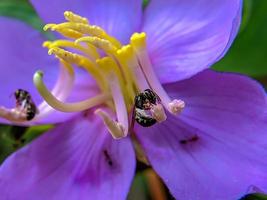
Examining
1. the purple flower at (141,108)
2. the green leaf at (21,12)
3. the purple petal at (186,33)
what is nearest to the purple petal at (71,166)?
the purple flower at (141,108)

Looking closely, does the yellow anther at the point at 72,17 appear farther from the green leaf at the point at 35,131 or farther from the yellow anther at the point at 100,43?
the green leaf at the point at 35,131

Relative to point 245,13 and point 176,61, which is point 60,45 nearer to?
point 176,61

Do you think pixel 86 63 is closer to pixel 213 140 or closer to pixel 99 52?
pixel 99 52

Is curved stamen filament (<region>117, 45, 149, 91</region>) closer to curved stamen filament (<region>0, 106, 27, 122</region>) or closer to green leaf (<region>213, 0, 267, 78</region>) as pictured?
curved stamen filament (<region>0, 106, 27, 122</region>)

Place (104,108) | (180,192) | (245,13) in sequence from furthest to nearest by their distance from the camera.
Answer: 1. (245,13)
2. (104,108)
3. (180,192)

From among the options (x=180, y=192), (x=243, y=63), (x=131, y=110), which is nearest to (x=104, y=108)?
(x=131, y=110)

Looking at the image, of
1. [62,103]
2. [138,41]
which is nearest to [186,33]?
[138,41]
